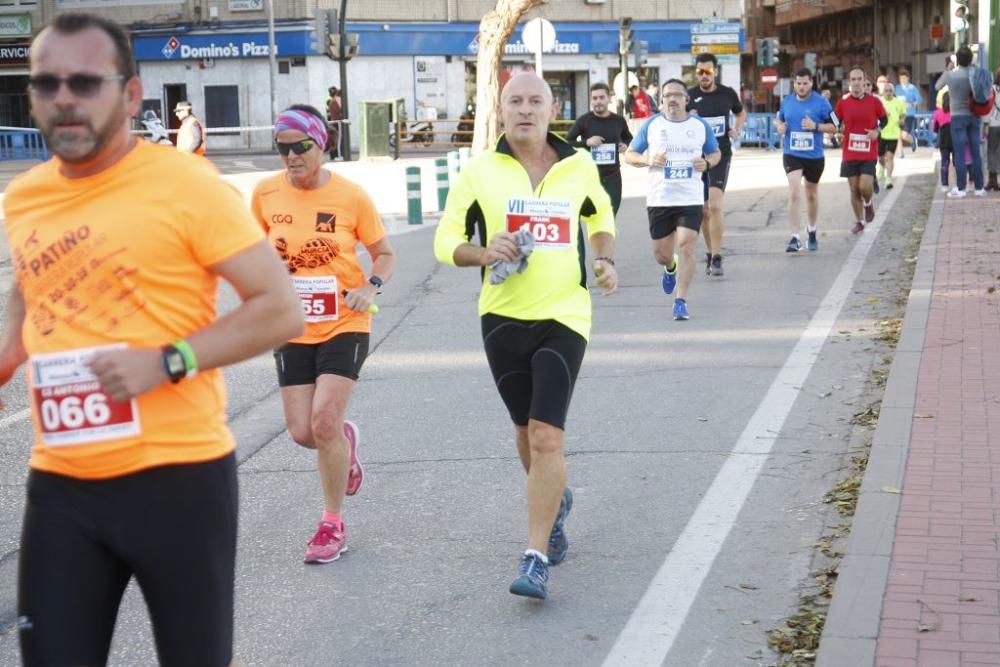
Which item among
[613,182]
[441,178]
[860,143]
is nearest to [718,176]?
[613,182]

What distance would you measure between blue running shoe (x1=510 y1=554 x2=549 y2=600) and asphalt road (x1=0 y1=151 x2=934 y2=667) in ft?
0.25

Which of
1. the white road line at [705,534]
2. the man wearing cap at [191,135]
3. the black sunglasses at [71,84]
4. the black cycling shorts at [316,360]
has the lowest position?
the white road line at [705,534]

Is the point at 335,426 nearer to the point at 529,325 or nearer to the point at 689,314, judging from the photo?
the point at 529,325

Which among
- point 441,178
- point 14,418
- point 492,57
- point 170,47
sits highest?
point 170,47

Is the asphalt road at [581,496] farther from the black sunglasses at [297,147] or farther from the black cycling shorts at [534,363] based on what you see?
the black sunglasses at [297,147]

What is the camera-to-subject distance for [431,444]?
820 cm

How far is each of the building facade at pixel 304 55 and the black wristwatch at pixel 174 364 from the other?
50057 mm

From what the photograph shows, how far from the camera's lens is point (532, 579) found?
543cm

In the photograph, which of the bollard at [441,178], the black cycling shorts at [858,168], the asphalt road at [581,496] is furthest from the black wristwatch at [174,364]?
the bollard at [441,178]

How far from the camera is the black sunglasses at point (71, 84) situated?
308 cm

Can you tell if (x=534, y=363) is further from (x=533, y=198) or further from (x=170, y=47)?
(x=170, y=47)

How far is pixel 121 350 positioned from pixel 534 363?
Result: 2.73 meters

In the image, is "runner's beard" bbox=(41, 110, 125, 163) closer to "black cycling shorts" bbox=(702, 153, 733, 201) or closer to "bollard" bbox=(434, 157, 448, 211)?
"black cycling shorts" bbox=(702, 153, 733, 201)

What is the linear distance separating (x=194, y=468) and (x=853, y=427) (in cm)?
565
